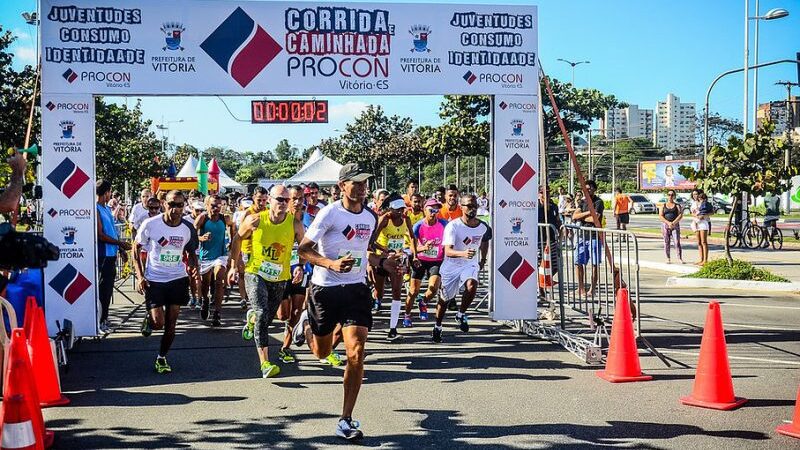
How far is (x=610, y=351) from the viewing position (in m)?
8.18

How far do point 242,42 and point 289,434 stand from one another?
17.3 feet

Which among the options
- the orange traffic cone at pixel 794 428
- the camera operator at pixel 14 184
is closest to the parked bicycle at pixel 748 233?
the orange traffic cone at pixel 794 428

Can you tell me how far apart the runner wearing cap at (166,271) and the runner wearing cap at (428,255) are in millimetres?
3404

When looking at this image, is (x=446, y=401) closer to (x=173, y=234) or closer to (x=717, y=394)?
(x=717, y=394)

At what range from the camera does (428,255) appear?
11.8 meters

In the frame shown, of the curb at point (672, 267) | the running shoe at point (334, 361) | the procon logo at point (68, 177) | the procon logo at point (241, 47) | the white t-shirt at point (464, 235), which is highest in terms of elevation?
the procon logo at point (241, 47)

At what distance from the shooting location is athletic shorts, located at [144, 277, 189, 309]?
8.71 metres

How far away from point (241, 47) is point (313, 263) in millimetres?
4235

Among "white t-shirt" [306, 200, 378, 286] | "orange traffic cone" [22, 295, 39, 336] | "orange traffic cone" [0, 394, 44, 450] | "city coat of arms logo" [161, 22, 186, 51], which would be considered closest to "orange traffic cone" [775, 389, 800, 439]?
"white t-shirt" [306, 200, 378, 286]

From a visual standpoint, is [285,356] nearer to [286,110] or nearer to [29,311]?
[29,311]

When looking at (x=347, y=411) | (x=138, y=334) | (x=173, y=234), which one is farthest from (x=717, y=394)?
(x=138, y=334)

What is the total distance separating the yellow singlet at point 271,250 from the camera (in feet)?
29.0

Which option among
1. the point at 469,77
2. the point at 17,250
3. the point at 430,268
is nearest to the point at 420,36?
the point at 469,77

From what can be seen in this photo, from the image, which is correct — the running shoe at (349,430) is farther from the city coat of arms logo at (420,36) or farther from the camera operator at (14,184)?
the city coat of arms logo at (420,36)
